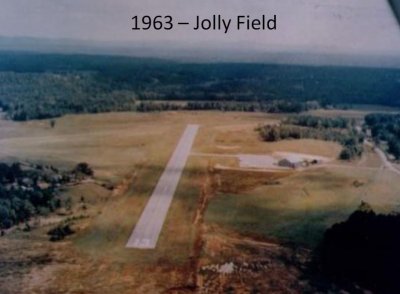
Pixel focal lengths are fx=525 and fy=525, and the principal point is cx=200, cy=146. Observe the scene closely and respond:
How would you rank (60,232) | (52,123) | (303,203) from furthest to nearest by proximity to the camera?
1. (52,123)
2. (303,203)
3. (60,232)

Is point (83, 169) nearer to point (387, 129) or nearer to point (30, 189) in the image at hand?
point (30, 189)

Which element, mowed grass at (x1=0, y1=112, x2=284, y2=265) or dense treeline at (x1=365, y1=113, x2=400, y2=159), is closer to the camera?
mowed grass at (x1=0, y1=112, x2=284, y2=265)

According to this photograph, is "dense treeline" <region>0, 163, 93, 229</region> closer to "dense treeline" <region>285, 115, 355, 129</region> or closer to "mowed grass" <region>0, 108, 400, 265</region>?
"mowed grass" <region>0, 108, 400, 265</region>

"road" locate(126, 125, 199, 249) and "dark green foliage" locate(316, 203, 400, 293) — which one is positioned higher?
"road" locate(126, 125, 199, 249)

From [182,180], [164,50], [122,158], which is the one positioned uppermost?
[164,50]

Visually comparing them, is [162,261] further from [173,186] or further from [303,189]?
[303,189]

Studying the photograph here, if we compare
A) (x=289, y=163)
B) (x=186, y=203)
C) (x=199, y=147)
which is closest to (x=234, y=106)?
(x=199, y=147)

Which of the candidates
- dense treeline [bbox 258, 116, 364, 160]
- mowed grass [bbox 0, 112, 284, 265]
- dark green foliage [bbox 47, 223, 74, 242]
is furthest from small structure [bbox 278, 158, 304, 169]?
dark green foliage [bbox 47, 223, 74, 242]

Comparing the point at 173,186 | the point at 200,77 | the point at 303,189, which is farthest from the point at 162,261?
the point at 200,77
